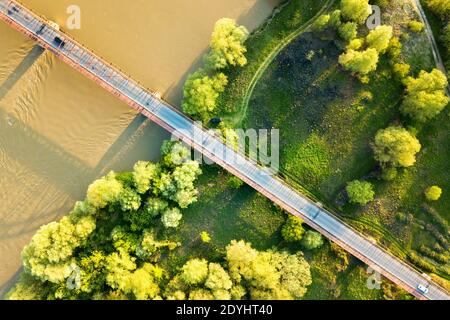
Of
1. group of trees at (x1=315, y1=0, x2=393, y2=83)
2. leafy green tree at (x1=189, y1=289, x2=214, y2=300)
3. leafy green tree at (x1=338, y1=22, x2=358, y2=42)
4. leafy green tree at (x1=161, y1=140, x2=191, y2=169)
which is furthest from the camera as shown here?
leafy green tree at (x1=161, y1=140, x2=191, y2=169)

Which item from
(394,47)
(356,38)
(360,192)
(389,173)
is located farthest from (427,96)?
(360,192)

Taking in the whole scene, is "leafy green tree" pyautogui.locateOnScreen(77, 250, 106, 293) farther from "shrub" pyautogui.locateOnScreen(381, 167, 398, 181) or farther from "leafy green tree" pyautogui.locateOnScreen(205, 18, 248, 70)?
"shrub" pyautogui.locateOnScreen(381, 167, 398, 181)

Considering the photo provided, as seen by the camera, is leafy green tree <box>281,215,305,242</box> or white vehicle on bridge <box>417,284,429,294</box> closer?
white vehicle on bridge <box>417,284,429,294</box>

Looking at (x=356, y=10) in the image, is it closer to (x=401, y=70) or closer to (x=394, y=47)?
(x=394, y=47)

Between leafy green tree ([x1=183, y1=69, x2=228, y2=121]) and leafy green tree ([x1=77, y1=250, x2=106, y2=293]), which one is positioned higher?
leafy green tree ([x1=183, y1=69, x2=228, y2=121])

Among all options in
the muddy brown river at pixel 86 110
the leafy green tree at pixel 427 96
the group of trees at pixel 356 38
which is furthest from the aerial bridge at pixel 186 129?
the group of trees at pixel 356 38

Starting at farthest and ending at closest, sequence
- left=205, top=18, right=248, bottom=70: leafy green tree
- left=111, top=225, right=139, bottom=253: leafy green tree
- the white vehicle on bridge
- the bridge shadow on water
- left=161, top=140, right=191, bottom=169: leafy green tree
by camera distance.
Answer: the bridge shadow on water
left=161, top=140, right=191, bottom=169: leafy green tree
left=111, top=225, right=139, bottom=253: leafy green tree
left=205, top=18, right=248, bottom=70: leafy green tree
the white vehicle on bridge

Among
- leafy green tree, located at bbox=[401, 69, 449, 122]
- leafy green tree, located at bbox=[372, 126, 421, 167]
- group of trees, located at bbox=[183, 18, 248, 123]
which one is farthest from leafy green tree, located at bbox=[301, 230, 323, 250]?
group of trees, located at bbox=[183, 18, 248, 123]

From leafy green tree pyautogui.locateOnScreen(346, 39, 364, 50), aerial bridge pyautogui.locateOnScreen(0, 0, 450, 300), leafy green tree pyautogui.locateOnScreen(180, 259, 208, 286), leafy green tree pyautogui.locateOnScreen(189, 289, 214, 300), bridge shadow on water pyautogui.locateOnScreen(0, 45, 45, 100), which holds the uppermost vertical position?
leafy green tree pyautogui.locateOnScreen(346, 39, 364, 50)

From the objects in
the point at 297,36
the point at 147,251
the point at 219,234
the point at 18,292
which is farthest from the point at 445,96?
the point at 18,292
